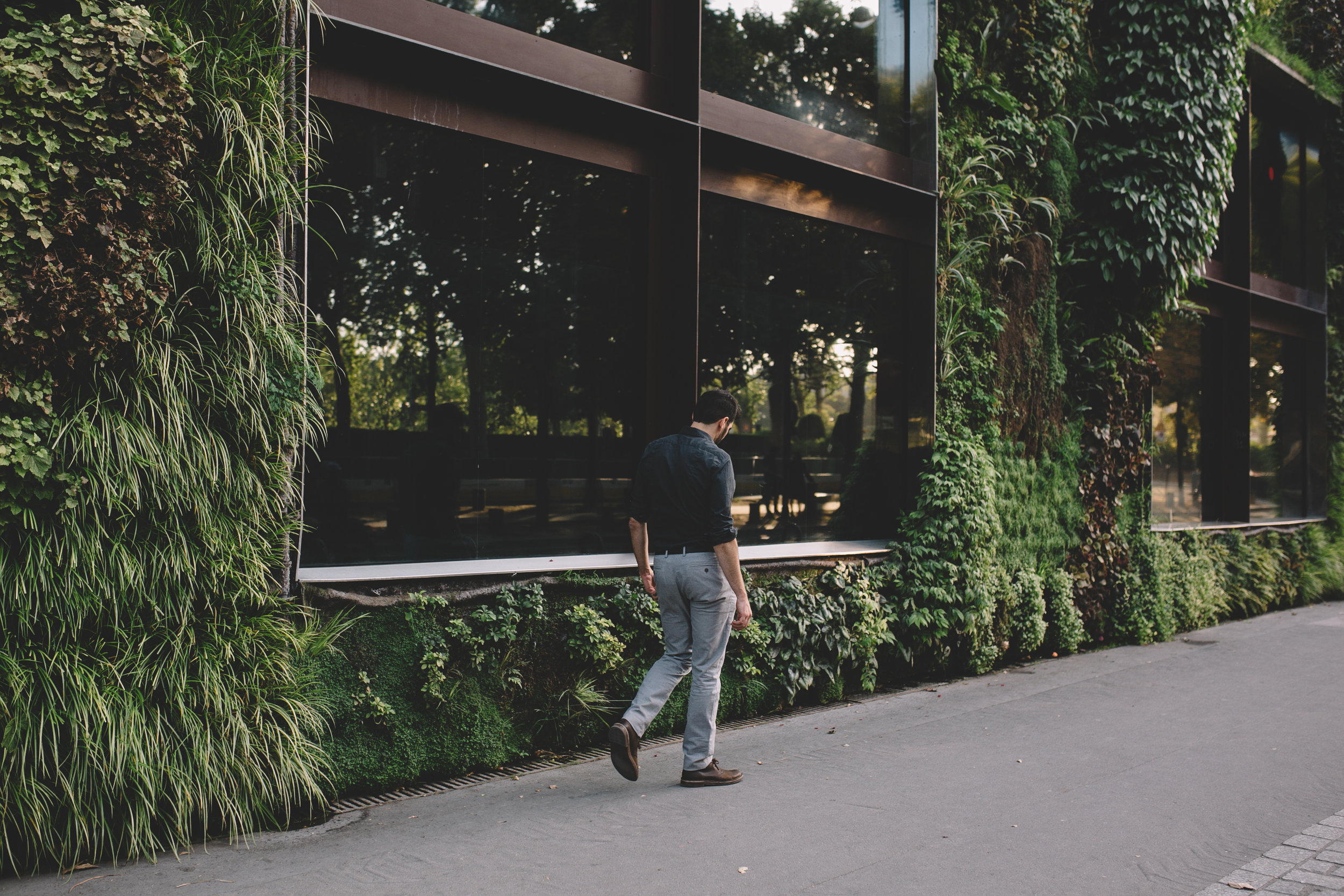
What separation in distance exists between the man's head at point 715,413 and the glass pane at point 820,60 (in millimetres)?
2864

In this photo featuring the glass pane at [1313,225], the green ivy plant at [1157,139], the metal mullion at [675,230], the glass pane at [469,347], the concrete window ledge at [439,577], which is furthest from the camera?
the glass pane at [1313,225]

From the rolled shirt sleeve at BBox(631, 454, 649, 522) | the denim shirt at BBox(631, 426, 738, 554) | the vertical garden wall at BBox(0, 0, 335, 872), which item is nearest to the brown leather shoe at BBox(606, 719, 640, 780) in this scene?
the denim shirt at BBox(631, 426, 738, 554)

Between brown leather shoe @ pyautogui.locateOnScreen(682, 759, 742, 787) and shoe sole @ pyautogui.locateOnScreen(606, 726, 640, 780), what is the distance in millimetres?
283

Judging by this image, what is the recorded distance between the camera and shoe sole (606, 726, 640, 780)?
4.53 metres

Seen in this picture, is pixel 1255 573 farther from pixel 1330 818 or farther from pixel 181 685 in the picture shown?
pixel 181 685

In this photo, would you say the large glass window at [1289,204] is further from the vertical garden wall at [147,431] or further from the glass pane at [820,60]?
the vertical garden wall at [147,431]

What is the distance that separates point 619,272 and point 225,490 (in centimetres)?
307

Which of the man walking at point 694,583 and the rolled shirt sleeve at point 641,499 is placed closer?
the man walking at point 694,583

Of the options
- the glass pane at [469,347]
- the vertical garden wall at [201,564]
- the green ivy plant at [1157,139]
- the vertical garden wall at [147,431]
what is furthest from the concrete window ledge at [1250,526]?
the vertical garden wall at [147,431]

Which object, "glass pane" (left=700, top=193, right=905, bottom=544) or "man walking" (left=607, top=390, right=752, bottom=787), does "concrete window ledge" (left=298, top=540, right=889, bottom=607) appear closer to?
"man walking" (left=607, top=390, right=752, bottom=787)

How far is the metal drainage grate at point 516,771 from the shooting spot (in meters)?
4.47

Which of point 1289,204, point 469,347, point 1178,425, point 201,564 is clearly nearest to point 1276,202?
point 1289,204

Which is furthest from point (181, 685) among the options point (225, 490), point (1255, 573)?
point (1255, 573)

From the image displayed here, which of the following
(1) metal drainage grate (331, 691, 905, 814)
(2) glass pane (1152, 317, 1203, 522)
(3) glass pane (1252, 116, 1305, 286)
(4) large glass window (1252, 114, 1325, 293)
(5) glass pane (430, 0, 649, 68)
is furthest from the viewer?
(4) large glass window (1252, 114, 1325, 293)
